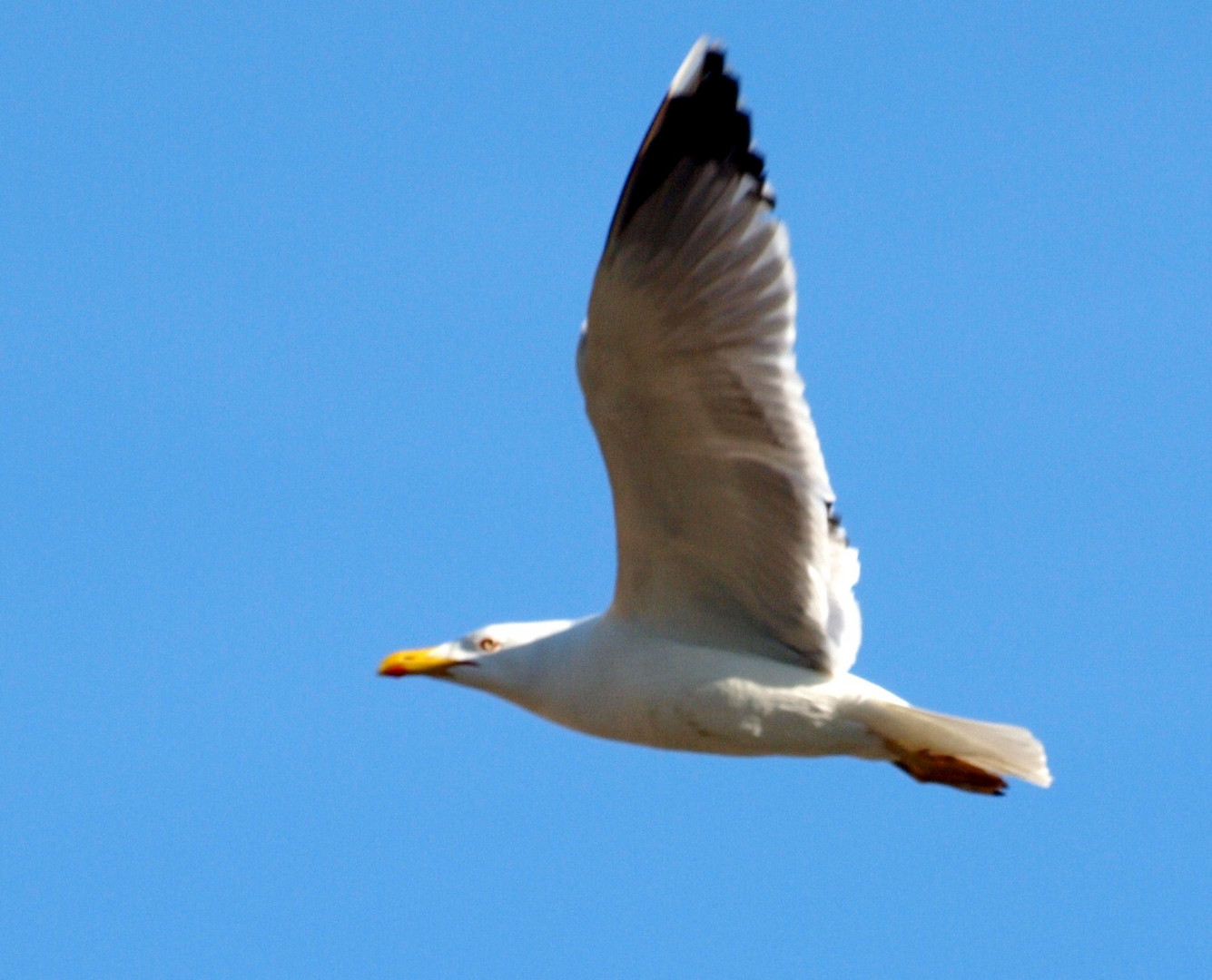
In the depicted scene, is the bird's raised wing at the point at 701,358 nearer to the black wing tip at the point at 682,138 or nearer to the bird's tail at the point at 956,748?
the black wing tip at the point at 682,138

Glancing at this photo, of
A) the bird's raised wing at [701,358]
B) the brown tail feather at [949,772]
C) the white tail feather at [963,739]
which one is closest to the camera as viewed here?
the bird's raised wing at [701,358]

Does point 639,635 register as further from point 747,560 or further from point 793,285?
point 793,285

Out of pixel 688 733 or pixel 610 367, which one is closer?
pixel 610 367

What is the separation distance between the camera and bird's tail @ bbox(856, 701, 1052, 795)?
11406 mm

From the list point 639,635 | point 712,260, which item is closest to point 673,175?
point 712,260

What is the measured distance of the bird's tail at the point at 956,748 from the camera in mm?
11406

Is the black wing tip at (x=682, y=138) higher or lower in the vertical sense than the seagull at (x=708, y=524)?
higher

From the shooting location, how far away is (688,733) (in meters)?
A: 11.5

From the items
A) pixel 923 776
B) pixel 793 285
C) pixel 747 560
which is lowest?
pixel 923 776

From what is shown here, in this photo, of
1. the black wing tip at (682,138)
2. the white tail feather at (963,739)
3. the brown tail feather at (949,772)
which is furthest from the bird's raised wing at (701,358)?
the brown tail feather at (949,772)

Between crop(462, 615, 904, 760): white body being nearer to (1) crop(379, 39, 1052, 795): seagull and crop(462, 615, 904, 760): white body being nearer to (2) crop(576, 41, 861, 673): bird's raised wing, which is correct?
(1) crop(379, 39, 1052, 795): seagull

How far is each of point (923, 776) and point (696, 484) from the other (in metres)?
1.62

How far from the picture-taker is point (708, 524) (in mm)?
11367

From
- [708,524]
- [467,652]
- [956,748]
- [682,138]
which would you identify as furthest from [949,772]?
[682,138]
